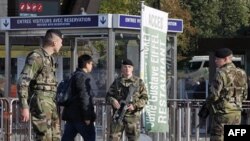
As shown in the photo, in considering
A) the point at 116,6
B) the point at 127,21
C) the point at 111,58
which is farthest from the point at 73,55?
the point at 116,6

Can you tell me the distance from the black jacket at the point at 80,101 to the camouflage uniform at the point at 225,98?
1.87m

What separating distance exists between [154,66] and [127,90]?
4.40ft

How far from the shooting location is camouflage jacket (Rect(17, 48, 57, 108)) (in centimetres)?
982

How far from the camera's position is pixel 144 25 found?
13.1m

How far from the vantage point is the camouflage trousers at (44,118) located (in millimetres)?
9953

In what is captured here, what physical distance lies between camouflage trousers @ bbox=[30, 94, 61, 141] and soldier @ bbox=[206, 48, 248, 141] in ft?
8.10

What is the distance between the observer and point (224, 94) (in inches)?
446

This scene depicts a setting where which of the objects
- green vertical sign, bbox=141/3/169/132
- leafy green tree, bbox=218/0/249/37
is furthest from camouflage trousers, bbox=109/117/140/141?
leafy green tree, bbox=218/0/249/37

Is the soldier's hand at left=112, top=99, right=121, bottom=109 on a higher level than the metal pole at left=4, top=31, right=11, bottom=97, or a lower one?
lower

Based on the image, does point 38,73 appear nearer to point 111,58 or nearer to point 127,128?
point 127,128

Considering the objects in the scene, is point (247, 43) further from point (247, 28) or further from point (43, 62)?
point (247, 28)

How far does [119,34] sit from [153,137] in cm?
277

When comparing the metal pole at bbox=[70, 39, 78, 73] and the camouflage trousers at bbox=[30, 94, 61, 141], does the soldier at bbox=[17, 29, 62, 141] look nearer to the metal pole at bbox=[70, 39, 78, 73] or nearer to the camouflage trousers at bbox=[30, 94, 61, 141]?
the camouflage trousers at bbox=[30, 94, 61, 141]

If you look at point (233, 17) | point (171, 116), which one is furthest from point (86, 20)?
point (233, 17)
